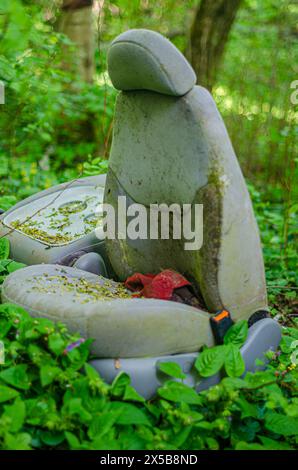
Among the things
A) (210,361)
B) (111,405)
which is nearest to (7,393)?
(111,405)

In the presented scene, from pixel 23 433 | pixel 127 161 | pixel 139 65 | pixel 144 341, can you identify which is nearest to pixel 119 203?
pixel 127 161

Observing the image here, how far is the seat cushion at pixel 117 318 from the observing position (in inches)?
75.7

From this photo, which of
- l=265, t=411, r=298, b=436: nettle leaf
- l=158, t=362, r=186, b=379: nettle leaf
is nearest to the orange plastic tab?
l=158, t=362, r=186, b=379: nettle leaf

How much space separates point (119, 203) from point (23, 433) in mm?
1164

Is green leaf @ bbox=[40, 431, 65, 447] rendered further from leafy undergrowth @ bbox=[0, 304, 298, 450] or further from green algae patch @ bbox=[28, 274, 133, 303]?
green algae patch @ bbox=[28, 274, 133, 303]

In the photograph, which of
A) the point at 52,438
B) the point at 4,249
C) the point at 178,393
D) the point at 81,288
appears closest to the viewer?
the point at 52,438

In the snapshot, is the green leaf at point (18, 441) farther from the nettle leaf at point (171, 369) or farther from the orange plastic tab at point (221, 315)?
the orange plastic tab at point (221, 315)

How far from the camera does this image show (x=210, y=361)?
6.58 ft

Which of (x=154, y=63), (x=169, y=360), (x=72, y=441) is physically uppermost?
(x=154, y=63)

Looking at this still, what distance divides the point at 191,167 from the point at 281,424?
3.14ft

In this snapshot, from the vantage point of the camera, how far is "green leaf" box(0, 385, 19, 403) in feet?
5.87

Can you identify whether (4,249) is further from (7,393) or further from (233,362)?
(233,362)

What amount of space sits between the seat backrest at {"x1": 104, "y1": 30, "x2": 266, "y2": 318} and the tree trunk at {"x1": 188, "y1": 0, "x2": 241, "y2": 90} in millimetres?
3601

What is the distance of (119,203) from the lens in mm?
2590
